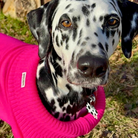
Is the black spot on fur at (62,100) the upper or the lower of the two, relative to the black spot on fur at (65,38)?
lower

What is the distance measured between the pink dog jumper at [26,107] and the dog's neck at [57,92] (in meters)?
0.10

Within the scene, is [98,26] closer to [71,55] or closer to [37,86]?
→ [71,55]

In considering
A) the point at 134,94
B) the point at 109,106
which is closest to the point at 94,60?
the point at 109,106

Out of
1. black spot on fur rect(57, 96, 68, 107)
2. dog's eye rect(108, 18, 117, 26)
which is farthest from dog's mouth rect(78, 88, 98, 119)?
dog's eye rect(108, 18, 117, 26)

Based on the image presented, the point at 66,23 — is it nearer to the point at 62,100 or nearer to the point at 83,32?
the point at 83,32

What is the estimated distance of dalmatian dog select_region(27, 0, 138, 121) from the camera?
5.97ft

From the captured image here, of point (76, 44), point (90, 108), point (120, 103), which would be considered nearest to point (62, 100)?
point (90, 108)

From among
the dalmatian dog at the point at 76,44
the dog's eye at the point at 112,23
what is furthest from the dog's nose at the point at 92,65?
the dog's eye at the point at 112,23

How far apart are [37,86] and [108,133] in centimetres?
154

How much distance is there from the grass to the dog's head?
146 cm

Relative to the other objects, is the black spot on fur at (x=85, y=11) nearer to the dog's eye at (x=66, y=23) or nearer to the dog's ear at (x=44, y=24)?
the dog's eye at (x=66, y=23)

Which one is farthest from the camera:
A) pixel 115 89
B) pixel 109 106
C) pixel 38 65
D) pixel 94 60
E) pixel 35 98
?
pixel 115 89

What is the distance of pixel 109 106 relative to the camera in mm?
3758

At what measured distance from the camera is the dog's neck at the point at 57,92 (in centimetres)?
228
